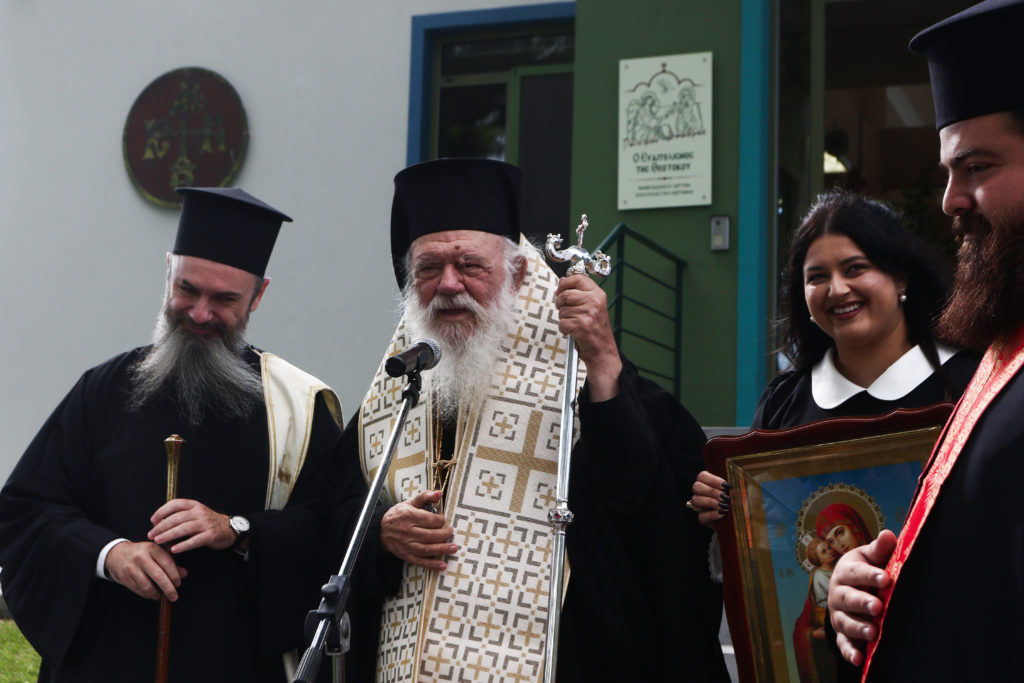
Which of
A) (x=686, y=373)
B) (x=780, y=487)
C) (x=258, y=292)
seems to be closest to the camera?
(x=780, y=487)

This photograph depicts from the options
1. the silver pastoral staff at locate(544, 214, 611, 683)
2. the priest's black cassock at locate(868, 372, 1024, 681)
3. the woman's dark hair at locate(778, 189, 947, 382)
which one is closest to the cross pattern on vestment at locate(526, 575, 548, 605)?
the silver pastoral staff at locate(544, 214, 611, 683)

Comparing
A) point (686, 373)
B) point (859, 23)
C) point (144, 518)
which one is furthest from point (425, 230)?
point (859, 23)

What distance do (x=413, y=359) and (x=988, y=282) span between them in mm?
1457

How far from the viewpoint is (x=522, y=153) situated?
915 cm

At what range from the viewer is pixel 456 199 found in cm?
379

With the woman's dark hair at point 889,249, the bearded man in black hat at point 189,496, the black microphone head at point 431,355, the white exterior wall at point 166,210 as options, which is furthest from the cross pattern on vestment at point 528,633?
the white exterior wall at point 166,210

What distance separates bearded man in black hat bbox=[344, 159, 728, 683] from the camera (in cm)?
323

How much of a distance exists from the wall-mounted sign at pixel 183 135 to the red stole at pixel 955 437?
8326 millimetres

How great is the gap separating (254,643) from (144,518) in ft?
1.84

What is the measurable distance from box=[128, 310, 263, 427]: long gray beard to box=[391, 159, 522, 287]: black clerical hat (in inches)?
27.7

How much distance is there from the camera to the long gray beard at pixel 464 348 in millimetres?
3617

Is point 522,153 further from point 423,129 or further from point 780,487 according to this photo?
point 780,487

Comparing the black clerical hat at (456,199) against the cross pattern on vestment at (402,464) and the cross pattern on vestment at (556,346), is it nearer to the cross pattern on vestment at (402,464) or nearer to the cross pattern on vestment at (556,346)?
the cross pattern on vestment at (556,346)

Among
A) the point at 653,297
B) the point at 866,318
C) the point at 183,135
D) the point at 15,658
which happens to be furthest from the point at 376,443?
the point at 183,135
